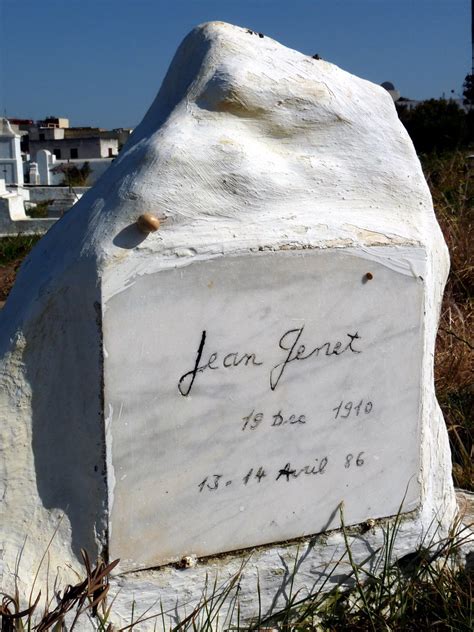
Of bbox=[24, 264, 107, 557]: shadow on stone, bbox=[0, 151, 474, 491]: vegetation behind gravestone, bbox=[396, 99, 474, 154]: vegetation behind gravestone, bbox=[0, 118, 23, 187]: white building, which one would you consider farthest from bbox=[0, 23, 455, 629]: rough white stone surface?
bbox=[0, 118, 23, 187]: white building

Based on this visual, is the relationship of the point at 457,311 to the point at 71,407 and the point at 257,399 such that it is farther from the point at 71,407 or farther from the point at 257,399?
the point at 71,407

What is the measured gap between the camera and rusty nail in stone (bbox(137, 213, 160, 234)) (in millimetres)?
1413

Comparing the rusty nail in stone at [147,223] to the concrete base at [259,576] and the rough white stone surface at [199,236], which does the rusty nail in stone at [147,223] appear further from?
the concrete base at [259,576]

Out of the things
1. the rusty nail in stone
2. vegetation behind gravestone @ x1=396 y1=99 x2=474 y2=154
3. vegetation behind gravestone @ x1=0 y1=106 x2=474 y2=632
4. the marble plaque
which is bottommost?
vegetation behind gravestone @ x1=0 y1=106 x2=474 y2=632

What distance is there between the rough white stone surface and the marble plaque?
0.04 metres

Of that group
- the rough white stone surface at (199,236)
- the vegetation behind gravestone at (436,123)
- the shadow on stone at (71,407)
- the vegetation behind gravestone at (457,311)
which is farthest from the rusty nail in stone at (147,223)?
the vegetation behind gravestone at (436,123)

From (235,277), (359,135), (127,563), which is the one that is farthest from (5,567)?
(359,135)

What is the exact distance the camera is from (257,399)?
5.03 ft

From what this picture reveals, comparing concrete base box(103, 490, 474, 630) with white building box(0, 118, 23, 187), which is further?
white building box(0, 118, 23, 187)

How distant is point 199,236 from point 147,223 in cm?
11

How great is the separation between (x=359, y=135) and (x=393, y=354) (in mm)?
485

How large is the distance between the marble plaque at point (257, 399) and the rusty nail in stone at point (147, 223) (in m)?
0.08

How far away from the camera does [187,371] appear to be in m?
1.45

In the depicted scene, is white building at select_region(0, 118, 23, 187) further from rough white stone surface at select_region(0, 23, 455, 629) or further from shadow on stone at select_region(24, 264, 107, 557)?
shadow on stone at select_region(24, 264, 107, 557)
